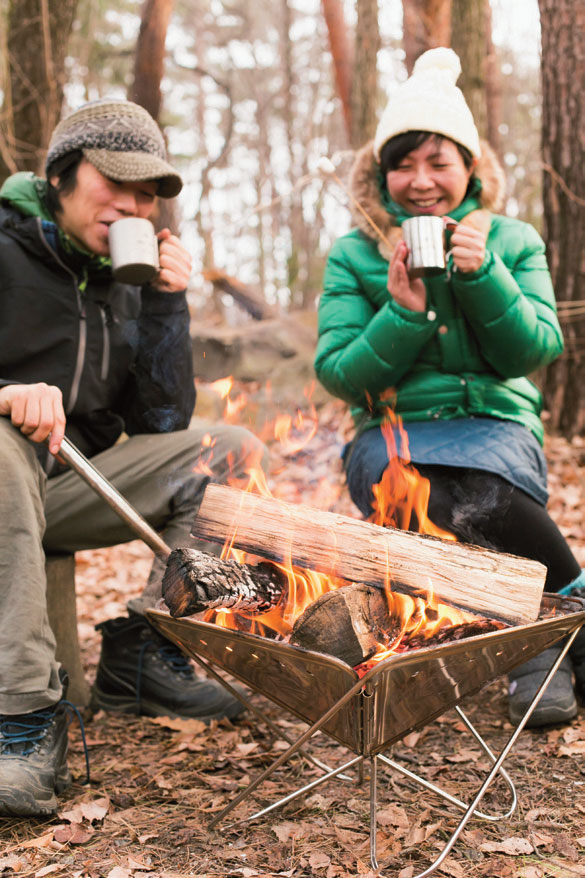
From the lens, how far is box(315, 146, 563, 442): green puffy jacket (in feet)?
9.07

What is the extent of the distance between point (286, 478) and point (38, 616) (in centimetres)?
415

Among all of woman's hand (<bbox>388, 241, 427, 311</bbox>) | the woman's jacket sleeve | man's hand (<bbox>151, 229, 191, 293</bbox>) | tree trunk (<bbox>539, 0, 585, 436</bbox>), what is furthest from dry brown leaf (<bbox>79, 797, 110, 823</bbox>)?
tree trunk (<bbox>539, 0, 585, 436</bbox>)

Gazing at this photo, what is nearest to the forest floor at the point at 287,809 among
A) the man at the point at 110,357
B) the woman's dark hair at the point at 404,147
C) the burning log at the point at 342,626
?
the man at the point at 110,357

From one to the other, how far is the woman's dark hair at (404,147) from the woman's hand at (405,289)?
47cm

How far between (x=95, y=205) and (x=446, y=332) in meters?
1.39

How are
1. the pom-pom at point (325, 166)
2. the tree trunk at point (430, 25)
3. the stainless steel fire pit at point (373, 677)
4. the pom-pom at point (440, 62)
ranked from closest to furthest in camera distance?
the stainless steel fire pit at point (373, 677) → the pom-pom at point (325, 166) → the pom-pom at point (440, 62) → the tree trunk at point (430, 25)

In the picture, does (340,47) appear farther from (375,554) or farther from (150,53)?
(375,554)

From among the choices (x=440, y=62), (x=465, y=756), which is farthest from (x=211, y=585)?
(x=440, y=62)

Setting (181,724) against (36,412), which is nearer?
(36,412)

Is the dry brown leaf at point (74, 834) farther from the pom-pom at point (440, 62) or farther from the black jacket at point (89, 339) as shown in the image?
the pom-pom at point (440, 62)

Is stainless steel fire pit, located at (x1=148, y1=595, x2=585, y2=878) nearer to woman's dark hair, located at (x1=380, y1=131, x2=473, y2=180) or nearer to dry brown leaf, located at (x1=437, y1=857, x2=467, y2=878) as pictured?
dry brown leaf, located at (x1=437, y1=857, x2=467, y2=878)

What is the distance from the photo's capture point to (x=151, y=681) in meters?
2.80

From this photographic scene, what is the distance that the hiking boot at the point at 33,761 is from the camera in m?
1.96

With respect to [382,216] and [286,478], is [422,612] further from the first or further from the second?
[286,478]
